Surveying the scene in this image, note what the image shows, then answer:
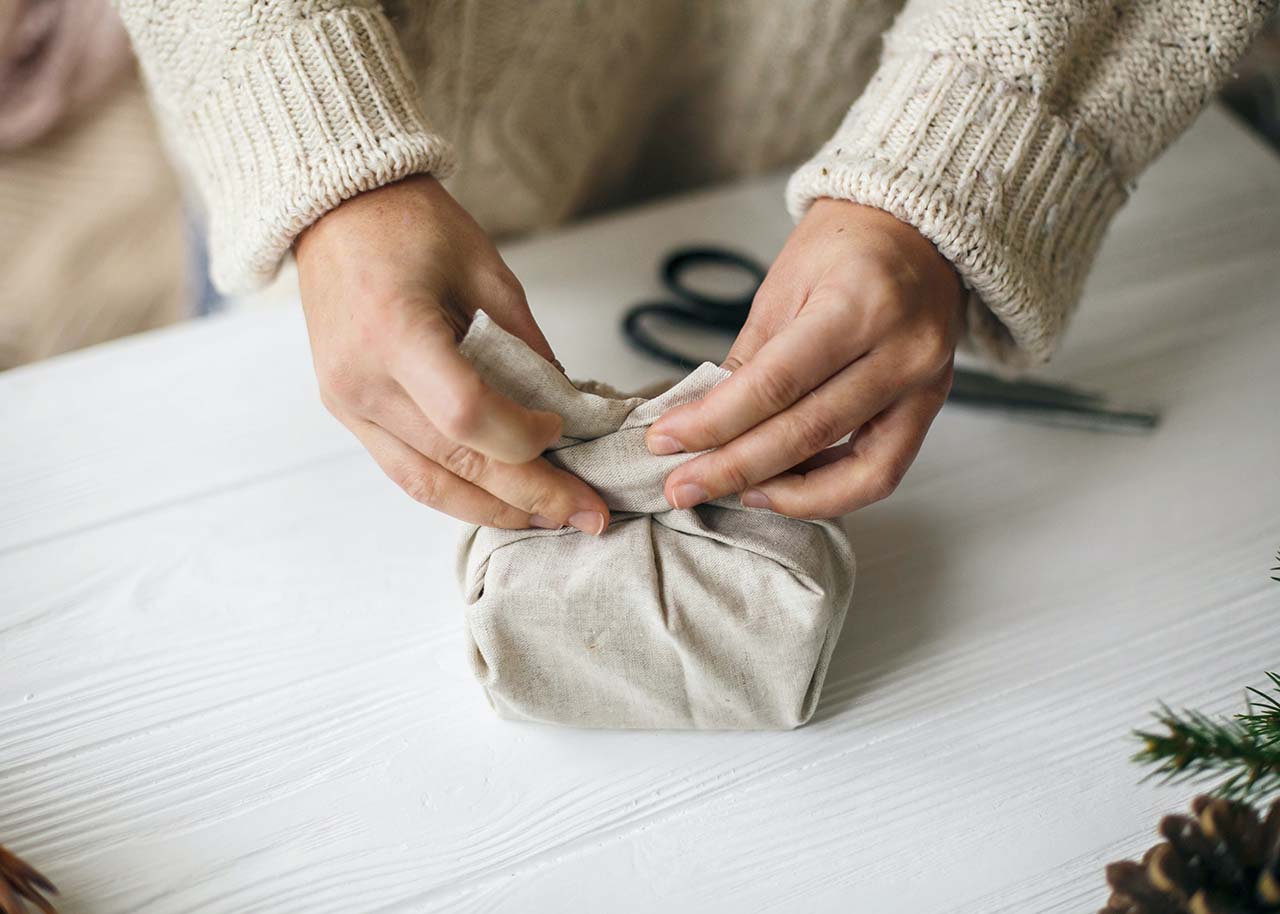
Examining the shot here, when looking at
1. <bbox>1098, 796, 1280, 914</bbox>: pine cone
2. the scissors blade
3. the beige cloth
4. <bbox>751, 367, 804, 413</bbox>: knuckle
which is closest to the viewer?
<bbox>1098, 796, 1280, 914</bbox>: pine cone

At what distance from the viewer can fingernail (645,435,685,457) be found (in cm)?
49

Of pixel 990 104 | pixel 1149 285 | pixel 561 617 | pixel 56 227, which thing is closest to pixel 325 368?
pixel 561 617

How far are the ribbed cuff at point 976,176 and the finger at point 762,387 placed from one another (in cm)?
9

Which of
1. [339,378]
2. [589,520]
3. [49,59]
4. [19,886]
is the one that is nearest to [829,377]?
[589,520]

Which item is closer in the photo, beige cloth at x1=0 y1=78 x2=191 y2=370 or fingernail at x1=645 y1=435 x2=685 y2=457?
fingernail at x1=645 y1=435 x2=685 y2=457

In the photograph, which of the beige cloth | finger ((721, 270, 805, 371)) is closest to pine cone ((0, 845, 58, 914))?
finger ((721, 270, 805, 371))

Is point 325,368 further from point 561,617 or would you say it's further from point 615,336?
point 615,336

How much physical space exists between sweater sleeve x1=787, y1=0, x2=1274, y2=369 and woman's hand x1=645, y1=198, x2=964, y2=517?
24mm

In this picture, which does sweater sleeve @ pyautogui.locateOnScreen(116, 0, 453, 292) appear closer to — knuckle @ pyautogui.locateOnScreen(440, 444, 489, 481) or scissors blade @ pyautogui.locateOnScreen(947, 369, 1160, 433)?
knuckle @ pyautogui.locateOnScreen(440, 444, 489, 481)

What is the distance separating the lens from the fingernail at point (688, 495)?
1.60ft

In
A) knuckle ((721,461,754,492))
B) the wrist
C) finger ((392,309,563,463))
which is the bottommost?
knuckle ((721,461,754,492))

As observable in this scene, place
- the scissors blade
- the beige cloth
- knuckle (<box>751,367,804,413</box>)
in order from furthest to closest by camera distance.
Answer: the beige cloth, the scissors blade, knuckle (<box>751,367,804,413</box>)

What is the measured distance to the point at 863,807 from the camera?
20.5 inches

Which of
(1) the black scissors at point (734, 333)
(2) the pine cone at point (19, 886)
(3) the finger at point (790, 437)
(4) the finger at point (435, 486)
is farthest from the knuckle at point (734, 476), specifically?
(2) the pine cone at point (19, 886)
